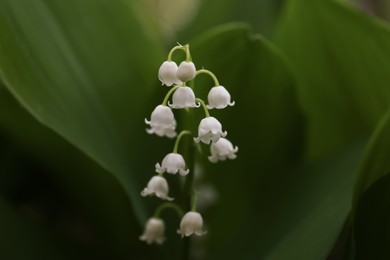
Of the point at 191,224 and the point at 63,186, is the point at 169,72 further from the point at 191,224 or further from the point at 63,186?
the point at 63,186

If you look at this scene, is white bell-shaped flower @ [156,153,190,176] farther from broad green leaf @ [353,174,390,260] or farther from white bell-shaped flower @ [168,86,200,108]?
broad green leaf @ [353,174,390,260]

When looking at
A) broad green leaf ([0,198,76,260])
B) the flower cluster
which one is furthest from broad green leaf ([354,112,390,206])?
broad green leaf ([0,198,76,260])

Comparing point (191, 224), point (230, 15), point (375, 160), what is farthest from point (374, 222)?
point (230, 15)

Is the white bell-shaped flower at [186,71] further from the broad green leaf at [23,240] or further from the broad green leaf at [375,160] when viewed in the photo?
the broad green leaf at [23,240]

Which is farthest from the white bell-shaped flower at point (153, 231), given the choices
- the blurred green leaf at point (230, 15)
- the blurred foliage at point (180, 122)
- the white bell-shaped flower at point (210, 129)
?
the blurred green leaf at point (230, 15)

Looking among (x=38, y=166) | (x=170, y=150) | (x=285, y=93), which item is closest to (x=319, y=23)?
(x=285, y=93)

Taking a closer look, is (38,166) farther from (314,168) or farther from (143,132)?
(314,168)

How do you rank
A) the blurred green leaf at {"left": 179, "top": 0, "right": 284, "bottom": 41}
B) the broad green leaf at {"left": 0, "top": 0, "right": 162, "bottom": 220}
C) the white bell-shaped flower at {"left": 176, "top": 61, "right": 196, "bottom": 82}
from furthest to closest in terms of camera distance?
the blurred green leaf at {"left": 179, "top": 0, "right": 284, "bottom": 41}, the broad green leaf at {"left": 0, "top": 0, "right": 162, "bottom": 220}, the white bell-shaped flower at {"left": 176, "top": 61, "right": 196, "bottom": 82}
